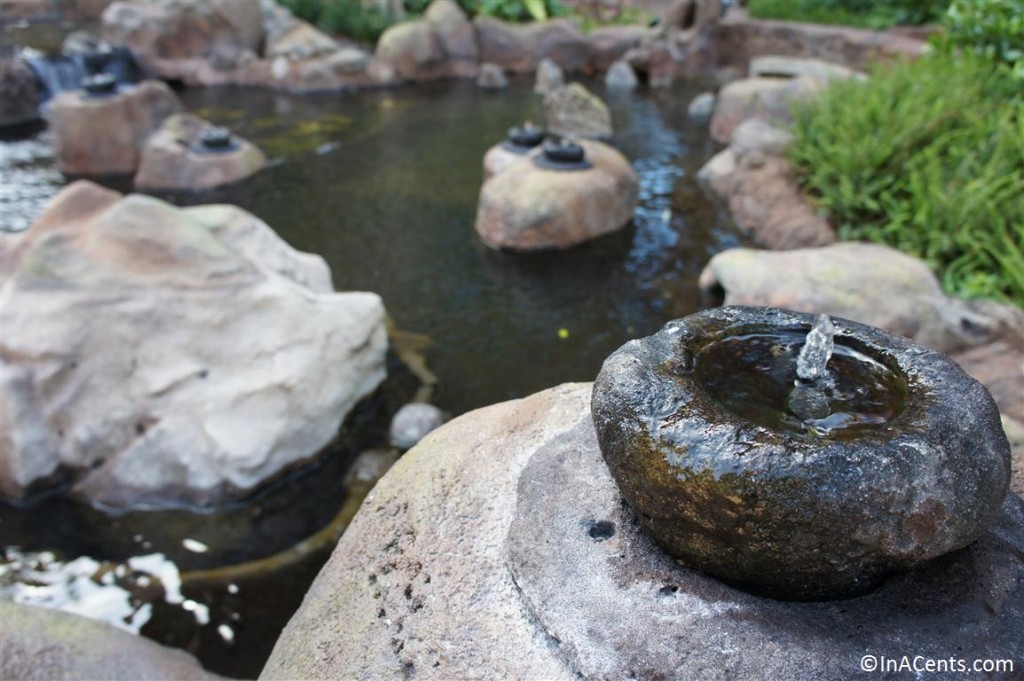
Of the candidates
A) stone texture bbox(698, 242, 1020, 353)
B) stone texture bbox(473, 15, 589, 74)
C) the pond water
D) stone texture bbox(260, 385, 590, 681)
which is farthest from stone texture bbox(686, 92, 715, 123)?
stone texture bbox(260, 385, 590, 681)

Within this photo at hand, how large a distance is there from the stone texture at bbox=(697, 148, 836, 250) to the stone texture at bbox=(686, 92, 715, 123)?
3332mm

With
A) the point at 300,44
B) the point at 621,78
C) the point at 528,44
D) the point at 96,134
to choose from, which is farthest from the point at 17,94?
the point at 621,78

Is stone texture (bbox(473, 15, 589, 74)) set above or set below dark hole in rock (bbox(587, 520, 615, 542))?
below

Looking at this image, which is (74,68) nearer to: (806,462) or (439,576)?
(439,576)

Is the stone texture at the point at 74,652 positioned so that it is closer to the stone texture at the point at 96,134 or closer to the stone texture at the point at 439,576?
the stone texture at the point at 439,576

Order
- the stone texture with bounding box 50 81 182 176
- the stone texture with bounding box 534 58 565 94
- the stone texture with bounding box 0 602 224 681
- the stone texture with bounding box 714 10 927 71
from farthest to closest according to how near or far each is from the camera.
Answer: the stone texture with bounding box 534 58 565 94 → the stone texture with bounding box 714 10 927 71 → the stone texture with bounding box 50 81 182 176 → the stone texture with bounding box 0 602 224 681

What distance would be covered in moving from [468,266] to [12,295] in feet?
12.3

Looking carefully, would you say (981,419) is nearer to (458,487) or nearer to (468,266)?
(458,487)

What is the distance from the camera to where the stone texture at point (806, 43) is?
11.9 m

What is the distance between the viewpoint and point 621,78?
1489 centimetres

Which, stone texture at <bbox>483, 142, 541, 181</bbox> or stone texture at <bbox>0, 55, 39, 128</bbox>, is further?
stone texture at <bbox>0, 55, 39, 128</bbox>

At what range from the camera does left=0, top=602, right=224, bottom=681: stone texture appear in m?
2.48

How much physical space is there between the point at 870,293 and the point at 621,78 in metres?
10.8

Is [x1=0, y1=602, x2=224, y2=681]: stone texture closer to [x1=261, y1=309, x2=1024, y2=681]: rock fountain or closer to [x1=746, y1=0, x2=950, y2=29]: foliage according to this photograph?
[x1=261, y1=309, x2=1024, y2=681]: rock fountain
